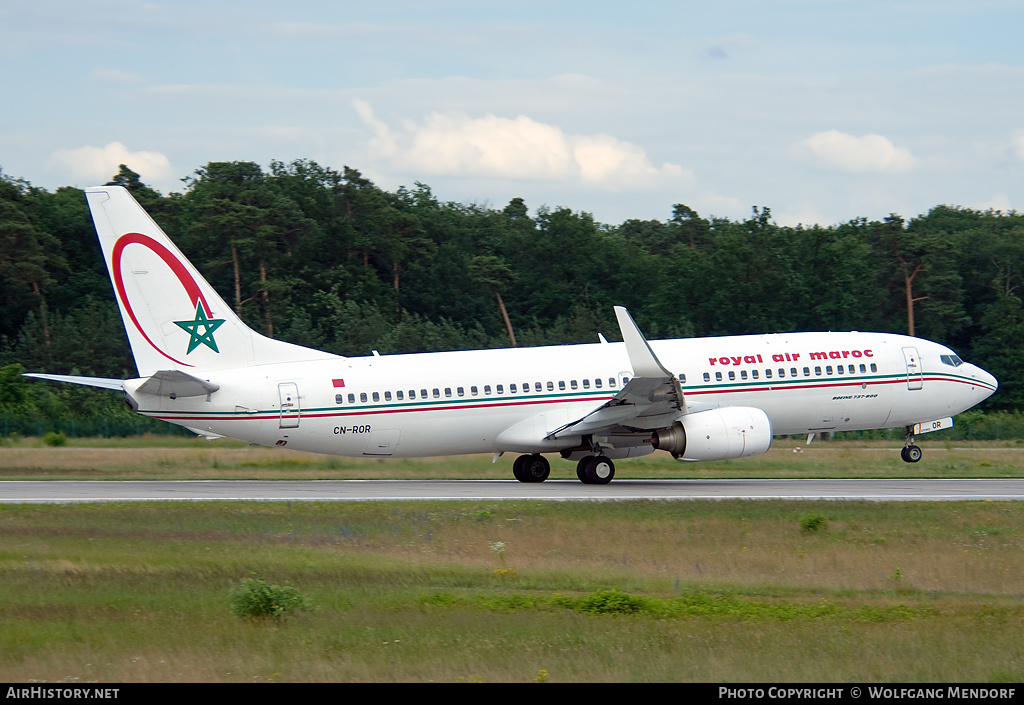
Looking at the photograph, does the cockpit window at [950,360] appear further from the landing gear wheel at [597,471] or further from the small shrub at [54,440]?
the small shrub at [54,440]

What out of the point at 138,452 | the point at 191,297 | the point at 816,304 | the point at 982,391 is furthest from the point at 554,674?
the point at 816,304

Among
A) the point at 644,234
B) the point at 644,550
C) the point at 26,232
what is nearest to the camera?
the point at 644,550

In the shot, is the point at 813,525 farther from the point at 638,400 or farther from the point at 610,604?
the point at 610,604

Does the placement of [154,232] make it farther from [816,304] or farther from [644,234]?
[644,234]

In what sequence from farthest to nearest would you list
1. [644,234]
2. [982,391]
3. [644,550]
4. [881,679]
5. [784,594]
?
1. [644,234]
2. [982,391]
3. [644,550]
4. [784,594]
5. [881,679]

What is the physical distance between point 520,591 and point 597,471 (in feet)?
46.1

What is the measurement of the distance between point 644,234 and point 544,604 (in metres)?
95.6

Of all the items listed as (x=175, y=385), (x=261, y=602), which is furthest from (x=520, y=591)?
(x=175, y=385)

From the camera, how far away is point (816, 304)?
7175cm

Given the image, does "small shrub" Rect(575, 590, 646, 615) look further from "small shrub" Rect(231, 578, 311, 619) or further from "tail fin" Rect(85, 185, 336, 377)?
"tail fin" Rect(85, 185, 336, 377)

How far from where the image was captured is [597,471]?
1163 inches

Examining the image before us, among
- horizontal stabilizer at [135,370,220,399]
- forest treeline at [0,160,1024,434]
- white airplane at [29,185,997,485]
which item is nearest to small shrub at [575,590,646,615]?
white airplane at [29,185,997,485]

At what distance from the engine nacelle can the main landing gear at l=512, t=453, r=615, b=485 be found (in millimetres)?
1953

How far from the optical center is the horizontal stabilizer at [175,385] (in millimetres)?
26766
